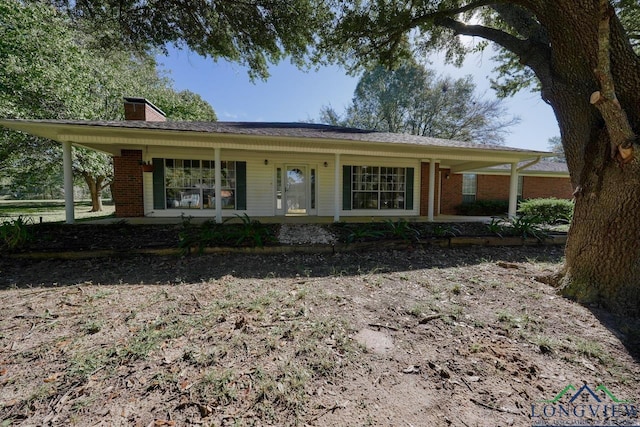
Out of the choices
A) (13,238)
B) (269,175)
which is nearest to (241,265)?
(13,238)

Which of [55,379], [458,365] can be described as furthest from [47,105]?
[458,365]

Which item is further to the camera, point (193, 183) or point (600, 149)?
point (193, 183)

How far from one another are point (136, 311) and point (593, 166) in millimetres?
5857

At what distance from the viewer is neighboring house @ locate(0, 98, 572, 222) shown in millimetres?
7074

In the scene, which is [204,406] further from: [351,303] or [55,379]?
[351,303]

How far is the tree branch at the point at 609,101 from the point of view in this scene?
2.84 metres

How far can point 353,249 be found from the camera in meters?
5.75

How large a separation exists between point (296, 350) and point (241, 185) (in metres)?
7.62

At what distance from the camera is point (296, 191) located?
976 centimetres

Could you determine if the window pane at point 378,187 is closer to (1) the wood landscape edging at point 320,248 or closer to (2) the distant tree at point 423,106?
(1) the wood landscape edging at point 320,248

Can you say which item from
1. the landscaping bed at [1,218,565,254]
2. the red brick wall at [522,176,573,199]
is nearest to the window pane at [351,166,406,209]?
the landscaping bed at [1,218,565,254]

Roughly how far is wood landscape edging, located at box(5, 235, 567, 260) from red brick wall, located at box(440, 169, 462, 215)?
6.50 metres

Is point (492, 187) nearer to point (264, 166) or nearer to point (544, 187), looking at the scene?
point (544, 187)

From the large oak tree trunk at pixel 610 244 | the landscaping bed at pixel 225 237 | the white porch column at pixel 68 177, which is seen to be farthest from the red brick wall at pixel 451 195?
the white porch column at pixel 68 177
